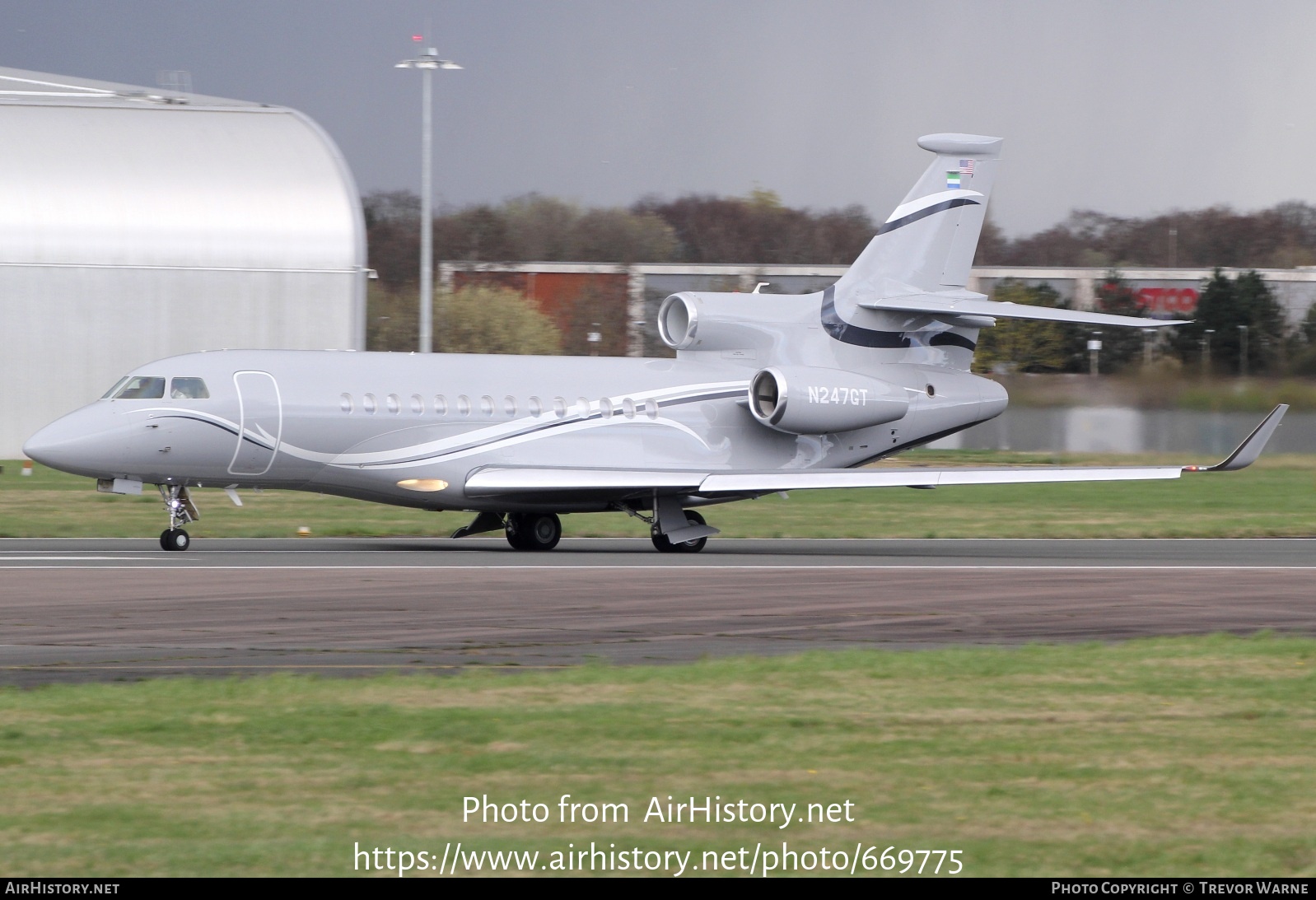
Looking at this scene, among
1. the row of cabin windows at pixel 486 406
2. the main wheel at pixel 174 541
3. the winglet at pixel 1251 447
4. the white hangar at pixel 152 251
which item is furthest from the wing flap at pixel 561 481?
the white hangar at pixel 152 251

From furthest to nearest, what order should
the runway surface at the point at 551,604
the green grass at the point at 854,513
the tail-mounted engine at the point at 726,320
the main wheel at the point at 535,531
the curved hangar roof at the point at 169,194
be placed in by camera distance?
the curved hangar roof at the point at 169,194 → the green grass at the point at 854,513 → the tail-mounted engine at the point at 726,320 → the main wheel at the point at 535,531 → the runway surface at the point at 551,604

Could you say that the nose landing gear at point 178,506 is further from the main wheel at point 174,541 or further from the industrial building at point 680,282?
the industrial building at point 680,282

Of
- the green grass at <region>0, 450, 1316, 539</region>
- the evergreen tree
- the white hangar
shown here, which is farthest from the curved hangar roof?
the evergreen tree

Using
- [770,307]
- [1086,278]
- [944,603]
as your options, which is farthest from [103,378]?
[1086,278]

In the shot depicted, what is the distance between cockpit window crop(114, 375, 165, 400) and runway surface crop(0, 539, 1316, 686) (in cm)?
225

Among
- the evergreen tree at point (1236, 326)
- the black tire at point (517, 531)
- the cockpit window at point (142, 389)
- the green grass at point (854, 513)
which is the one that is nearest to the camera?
the cockpit window at point (142, 389)

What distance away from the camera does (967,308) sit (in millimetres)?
26609

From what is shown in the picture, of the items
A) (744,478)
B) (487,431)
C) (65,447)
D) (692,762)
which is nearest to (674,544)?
(744,478)

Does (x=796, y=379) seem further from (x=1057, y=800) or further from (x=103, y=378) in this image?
(x=103, y=378)

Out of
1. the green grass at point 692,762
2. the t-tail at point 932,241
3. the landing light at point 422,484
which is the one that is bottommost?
the landing light at point 422,484

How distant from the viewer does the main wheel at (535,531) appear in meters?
25.4

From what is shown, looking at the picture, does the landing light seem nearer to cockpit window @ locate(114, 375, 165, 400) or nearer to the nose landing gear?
the nose landing gear

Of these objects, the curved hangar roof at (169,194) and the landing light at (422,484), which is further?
the curved hangar roof at (169,194)

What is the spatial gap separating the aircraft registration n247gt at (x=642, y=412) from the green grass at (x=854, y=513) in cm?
306
